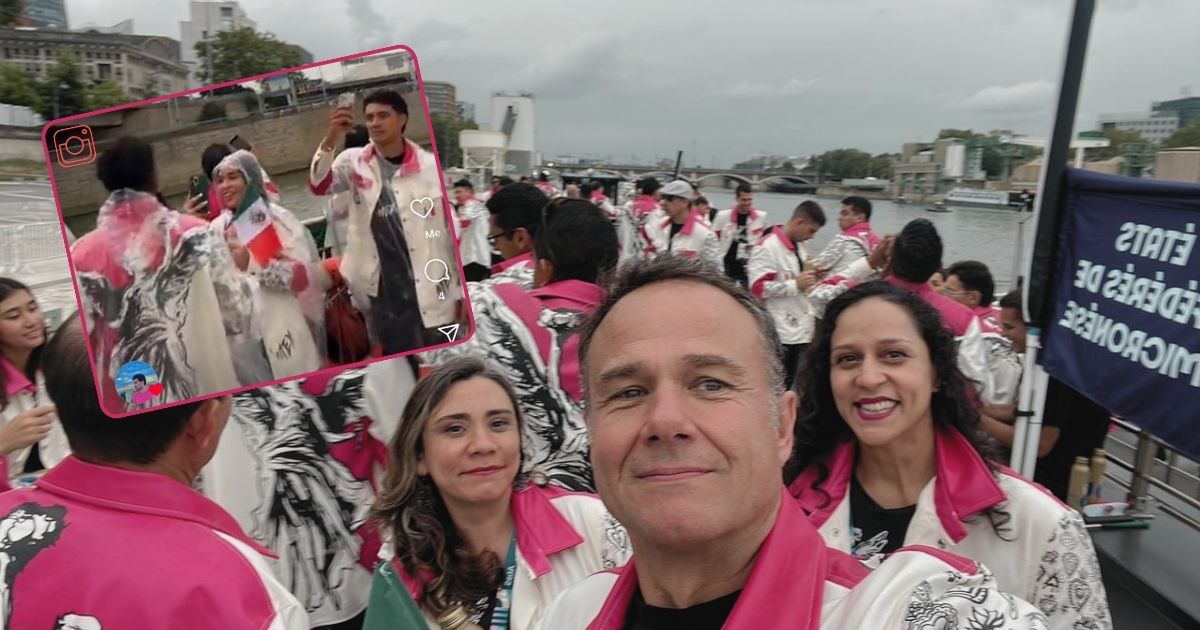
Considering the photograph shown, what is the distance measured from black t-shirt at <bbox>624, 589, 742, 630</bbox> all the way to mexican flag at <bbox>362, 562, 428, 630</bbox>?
0.59m

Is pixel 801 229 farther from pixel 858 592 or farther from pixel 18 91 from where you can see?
pixel 18 91

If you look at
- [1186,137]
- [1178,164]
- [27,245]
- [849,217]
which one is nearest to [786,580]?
[1178,164]

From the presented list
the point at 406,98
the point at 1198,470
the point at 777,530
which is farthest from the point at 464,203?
the point at 777,530

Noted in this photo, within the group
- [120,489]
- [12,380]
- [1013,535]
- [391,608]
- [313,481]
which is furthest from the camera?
[12,380]

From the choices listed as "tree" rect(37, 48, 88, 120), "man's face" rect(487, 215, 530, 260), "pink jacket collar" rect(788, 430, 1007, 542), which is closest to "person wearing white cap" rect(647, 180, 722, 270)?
"man's face" rect(487, 215, 530, 260)

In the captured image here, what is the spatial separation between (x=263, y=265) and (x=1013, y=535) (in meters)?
1.89

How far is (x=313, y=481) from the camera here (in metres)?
2.33

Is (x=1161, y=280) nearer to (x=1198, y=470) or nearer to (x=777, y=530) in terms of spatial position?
(x=777, y=530)

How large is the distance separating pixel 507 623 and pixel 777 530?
3.68 feet

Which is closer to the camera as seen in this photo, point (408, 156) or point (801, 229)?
point (408, 156)

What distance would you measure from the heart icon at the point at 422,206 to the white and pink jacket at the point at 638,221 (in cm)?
824

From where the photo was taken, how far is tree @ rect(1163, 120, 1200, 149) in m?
2.93

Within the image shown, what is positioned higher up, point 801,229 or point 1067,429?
point 801,229

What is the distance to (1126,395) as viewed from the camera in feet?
8.74
